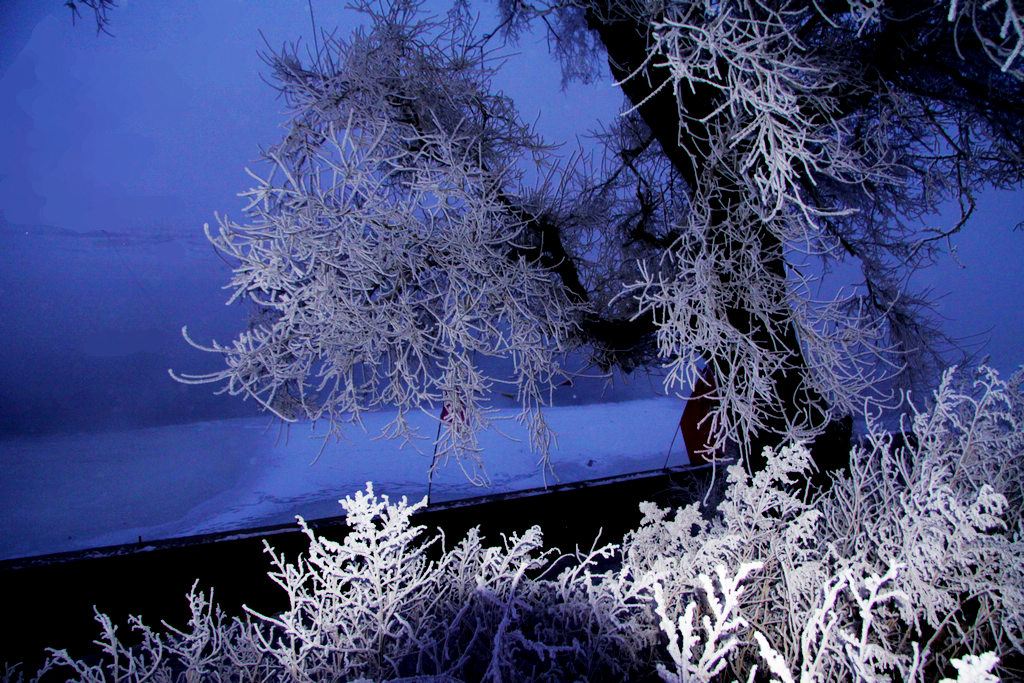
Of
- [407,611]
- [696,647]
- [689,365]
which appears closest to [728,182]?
[689,365]

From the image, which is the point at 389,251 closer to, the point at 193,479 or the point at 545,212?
the point at 545,212

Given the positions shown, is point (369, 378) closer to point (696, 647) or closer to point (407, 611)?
point (407, 611)

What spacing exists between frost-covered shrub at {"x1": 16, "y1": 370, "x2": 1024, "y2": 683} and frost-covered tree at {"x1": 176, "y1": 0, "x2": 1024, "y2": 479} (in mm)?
1026

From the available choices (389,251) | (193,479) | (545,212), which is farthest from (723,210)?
(193,479)

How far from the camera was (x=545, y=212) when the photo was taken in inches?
137

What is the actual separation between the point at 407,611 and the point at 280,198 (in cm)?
215

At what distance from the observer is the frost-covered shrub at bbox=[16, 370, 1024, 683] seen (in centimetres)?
123

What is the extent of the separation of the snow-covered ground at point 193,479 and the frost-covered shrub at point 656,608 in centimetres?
248

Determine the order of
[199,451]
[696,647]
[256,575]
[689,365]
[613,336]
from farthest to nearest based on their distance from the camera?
[199,451] < [613,336] < [256,575] < [689,365] < [696,647]

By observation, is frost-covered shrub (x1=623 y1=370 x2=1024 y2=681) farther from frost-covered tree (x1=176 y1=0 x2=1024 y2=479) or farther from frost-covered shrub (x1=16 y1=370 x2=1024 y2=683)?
frost-covered tree (x1=176 y1=0 x2=1024 y2=479)

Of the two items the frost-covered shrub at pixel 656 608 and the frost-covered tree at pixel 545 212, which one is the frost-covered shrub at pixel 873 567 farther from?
the frost-covered tree at pixel 545 212

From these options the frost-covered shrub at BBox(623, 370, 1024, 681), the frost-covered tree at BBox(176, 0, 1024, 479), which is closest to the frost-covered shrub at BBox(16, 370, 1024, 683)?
the frost-covered shrub at BBox(623, 370, 1024, 681)

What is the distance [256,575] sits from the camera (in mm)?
3172

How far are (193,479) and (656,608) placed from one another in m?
8.47
